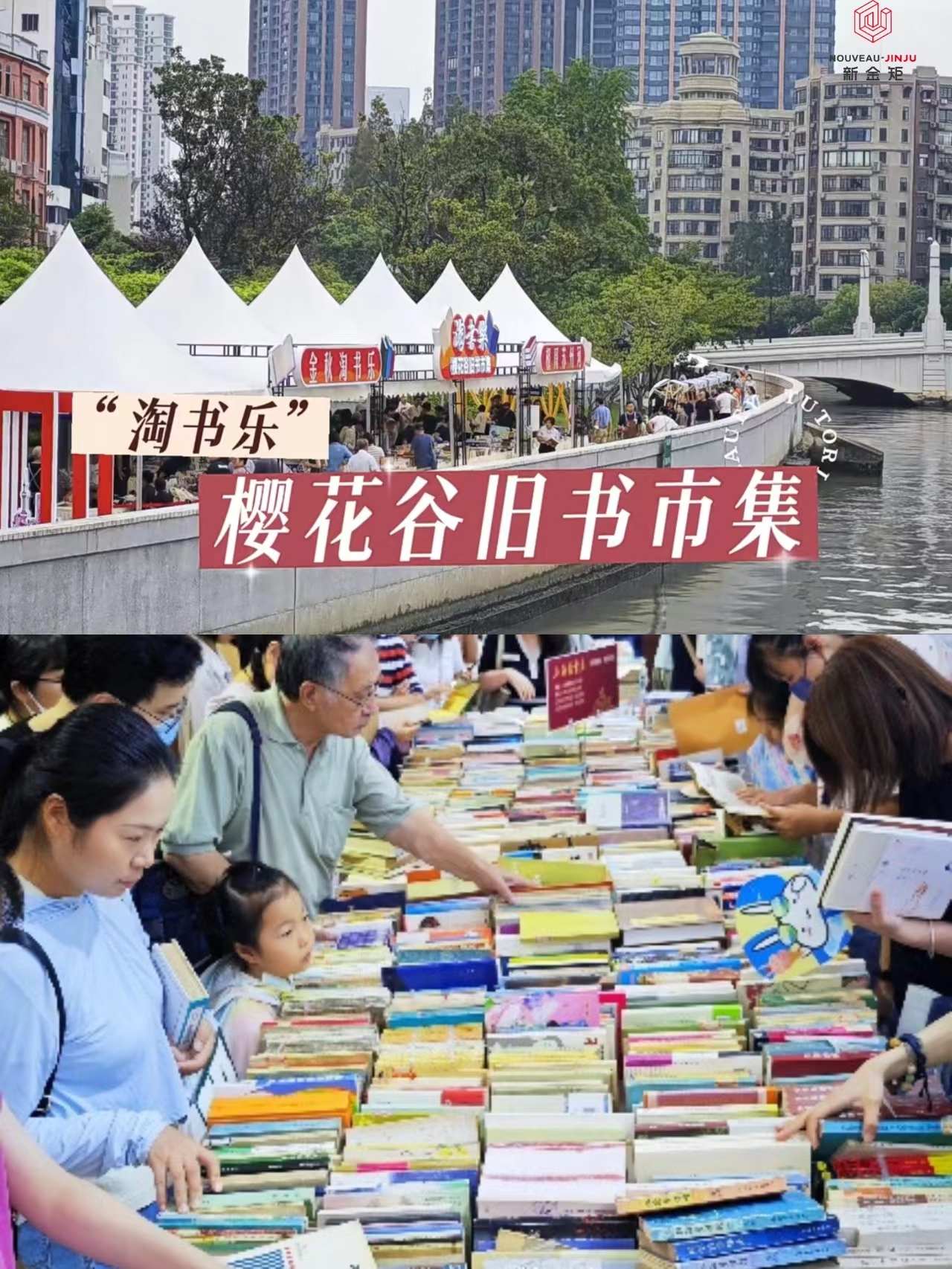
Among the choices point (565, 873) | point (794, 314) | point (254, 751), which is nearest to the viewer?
point (254, 751)

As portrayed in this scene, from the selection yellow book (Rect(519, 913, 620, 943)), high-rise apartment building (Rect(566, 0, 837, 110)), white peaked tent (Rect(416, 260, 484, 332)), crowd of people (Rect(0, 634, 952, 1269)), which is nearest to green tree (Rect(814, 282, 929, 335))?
high-rise apartment building (Rect(566, 0, 837, 110))

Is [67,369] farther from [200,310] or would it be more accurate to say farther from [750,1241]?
[750,1241]

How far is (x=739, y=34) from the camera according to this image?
5.01 m

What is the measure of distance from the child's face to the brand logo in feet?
8.12

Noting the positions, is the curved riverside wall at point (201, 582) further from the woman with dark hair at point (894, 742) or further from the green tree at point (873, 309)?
the woman with dark hair at point (894, 742)

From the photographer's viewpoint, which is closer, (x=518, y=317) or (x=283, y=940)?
(x=283, y=940)

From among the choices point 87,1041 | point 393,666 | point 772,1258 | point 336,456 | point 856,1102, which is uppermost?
point 336,456

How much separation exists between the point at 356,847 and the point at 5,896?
75 cm

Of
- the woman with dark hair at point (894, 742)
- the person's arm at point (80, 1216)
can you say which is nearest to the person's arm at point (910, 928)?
the woman with dark hair at point (894, 742)

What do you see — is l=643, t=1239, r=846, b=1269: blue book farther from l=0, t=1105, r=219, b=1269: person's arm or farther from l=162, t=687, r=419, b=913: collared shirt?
l=162, t=687, r=419, b=913: collared shirt

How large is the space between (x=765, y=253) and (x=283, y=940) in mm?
2709

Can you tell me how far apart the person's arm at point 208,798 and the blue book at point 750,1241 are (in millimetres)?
770

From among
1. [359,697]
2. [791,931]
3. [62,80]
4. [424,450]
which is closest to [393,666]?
[359,697]

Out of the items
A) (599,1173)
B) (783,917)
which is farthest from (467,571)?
(599,1173)
